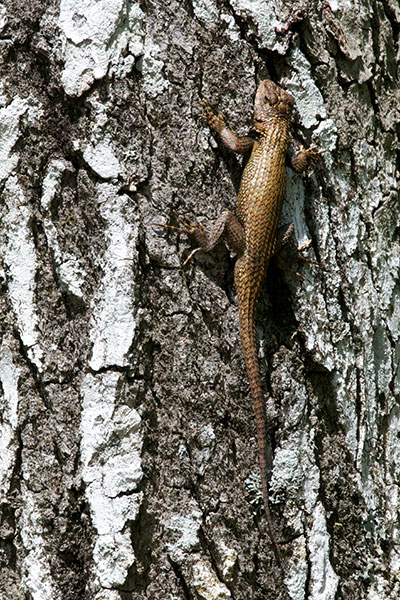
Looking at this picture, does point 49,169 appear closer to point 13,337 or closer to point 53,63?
point 53,63

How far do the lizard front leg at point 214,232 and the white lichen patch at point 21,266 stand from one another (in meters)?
0.59

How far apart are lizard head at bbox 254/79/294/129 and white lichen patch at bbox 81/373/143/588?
1.40m

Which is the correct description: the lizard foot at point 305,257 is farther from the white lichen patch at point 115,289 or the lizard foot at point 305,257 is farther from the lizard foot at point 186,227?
the white lichen patch at point 115,289

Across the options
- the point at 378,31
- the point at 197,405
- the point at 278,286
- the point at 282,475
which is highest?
the point at 378,31

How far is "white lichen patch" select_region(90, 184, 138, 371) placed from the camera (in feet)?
8.98

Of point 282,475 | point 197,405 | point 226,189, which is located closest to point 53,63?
point 226,189

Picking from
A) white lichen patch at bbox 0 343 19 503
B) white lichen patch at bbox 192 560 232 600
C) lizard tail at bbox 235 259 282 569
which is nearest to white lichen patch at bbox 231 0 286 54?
lizard tail at bbox 235 259 282 569

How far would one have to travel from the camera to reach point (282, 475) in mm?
2910

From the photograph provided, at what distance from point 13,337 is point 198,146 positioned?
1.20m

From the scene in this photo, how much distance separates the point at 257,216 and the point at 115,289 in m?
0.92

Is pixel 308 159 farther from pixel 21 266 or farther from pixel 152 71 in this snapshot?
pixel 21 266

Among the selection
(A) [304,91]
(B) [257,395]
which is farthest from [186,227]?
(A) [304,91]

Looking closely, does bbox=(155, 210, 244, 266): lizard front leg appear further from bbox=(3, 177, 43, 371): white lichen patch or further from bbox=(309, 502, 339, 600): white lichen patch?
bbox=(309, 502, 339, 600): white lichen patch

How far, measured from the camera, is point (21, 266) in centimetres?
282
